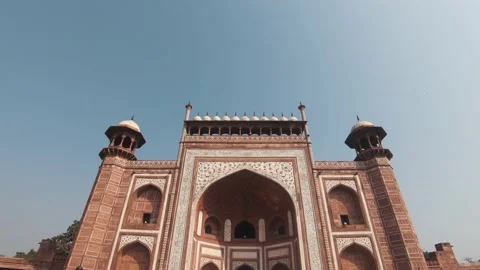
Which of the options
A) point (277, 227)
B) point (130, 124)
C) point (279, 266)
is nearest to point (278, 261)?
point (279, 266)

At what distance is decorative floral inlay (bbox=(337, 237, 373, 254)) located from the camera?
14885mm

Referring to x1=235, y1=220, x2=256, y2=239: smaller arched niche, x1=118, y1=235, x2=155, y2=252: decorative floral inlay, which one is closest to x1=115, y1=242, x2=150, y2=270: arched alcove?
x1=118, y1=235, x2=155, y2=252: decorative floral inlay

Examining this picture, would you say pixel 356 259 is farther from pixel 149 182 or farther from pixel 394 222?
Result: pixel 149 182

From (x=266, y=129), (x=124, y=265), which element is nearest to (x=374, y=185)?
(x=266, y=129)

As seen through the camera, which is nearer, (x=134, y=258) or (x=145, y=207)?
(x=134, y=258)

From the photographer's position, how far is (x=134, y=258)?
15.1 meters

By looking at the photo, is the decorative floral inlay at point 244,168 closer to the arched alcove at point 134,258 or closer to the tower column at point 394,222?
the arched alcove at point 134,258

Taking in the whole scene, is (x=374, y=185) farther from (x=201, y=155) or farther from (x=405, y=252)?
(x=201, y=155)

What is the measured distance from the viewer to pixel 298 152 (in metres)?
18.8

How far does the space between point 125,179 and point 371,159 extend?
586 inches

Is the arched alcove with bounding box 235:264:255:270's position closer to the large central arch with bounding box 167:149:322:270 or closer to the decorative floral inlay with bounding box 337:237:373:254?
the large central arch with bounding box 167:149:322:270

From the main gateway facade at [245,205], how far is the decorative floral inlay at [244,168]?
0.20ft

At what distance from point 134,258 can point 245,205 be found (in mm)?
7498

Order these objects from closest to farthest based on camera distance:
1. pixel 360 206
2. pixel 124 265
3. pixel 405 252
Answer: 1. pixel 405 252
2. pixel 124 265
3. pixel 360 206
